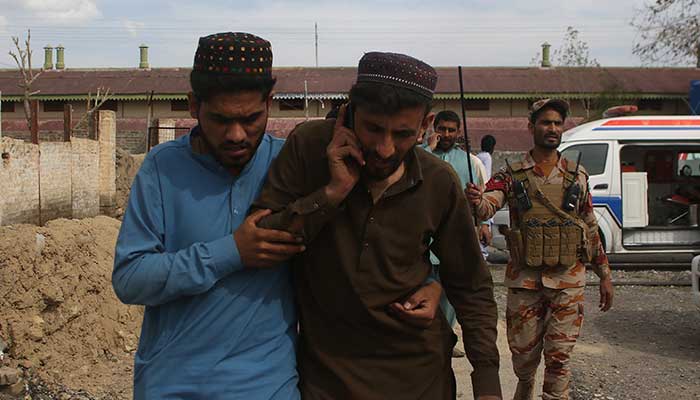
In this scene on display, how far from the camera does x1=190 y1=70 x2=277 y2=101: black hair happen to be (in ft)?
6.19

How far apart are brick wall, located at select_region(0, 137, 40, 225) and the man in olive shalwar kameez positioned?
614 cm

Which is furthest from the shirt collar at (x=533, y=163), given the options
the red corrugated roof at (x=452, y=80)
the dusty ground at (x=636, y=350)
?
the red corrugated roof at (x=452, y=80)

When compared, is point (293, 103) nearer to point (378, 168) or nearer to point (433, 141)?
point (433, 141)

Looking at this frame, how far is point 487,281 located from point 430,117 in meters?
0.50

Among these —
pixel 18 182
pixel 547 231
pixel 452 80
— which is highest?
pixel 452 80

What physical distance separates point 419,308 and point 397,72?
0.63 m

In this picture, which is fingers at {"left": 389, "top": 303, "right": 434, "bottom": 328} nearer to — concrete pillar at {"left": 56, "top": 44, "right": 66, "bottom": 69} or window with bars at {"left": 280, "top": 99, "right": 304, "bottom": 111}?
window with bars at {"left": 280, "top": 99, "right": 304, "bottom": 111}

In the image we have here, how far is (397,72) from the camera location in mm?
1912

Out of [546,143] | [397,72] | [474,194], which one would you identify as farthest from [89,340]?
[397,72]

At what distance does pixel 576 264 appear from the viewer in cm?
456

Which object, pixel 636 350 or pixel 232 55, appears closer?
pixel 232 55

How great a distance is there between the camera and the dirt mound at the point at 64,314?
5.89m

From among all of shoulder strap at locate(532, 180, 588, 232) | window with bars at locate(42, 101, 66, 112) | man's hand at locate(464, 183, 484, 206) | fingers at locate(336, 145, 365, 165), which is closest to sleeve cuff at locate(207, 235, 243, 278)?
fingers at locate(336, 145, 365, 165)

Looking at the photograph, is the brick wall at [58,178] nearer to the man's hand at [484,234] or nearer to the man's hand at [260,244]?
the man's hand at [484,234]
